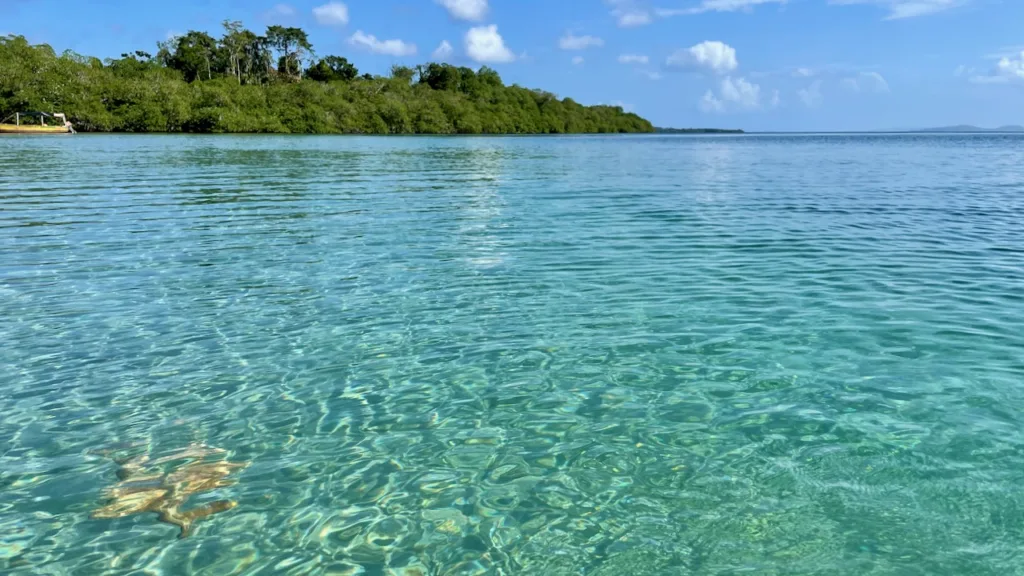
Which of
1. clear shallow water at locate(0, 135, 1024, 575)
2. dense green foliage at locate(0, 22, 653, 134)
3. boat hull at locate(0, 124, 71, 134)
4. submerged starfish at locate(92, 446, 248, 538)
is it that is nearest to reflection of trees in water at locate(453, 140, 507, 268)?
clear shallow water at locate(0, 135, 1024, 575)

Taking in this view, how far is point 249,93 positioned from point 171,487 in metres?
117

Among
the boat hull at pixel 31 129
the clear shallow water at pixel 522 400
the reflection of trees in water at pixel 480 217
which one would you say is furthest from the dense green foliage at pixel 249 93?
the clear shallow water at pixel 522 400

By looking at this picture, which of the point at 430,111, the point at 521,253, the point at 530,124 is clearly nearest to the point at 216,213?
the point at 521,253

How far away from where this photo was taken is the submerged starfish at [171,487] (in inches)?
177

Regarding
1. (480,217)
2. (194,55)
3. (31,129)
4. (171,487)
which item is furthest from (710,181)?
(194,55)

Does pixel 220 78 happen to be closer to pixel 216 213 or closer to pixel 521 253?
pixel 216 213

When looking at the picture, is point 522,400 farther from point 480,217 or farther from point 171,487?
point 480,217

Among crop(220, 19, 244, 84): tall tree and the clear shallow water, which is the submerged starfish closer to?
the clear shallow water

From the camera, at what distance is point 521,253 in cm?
1280

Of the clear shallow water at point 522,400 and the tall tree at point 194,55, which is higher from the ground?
the tall tree at point 194,55

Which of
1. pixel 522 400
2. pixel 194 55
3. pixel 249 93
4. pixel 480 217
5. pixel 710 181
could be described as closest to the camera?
pixel 522 400

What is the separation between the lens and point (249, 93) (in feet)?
364

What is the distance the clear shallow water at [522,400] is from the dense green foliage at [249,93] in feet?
305

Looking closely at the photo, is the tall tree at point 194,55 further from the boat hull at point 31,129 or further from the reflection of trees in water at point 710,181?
the reflection of trees in water at point 710,181
